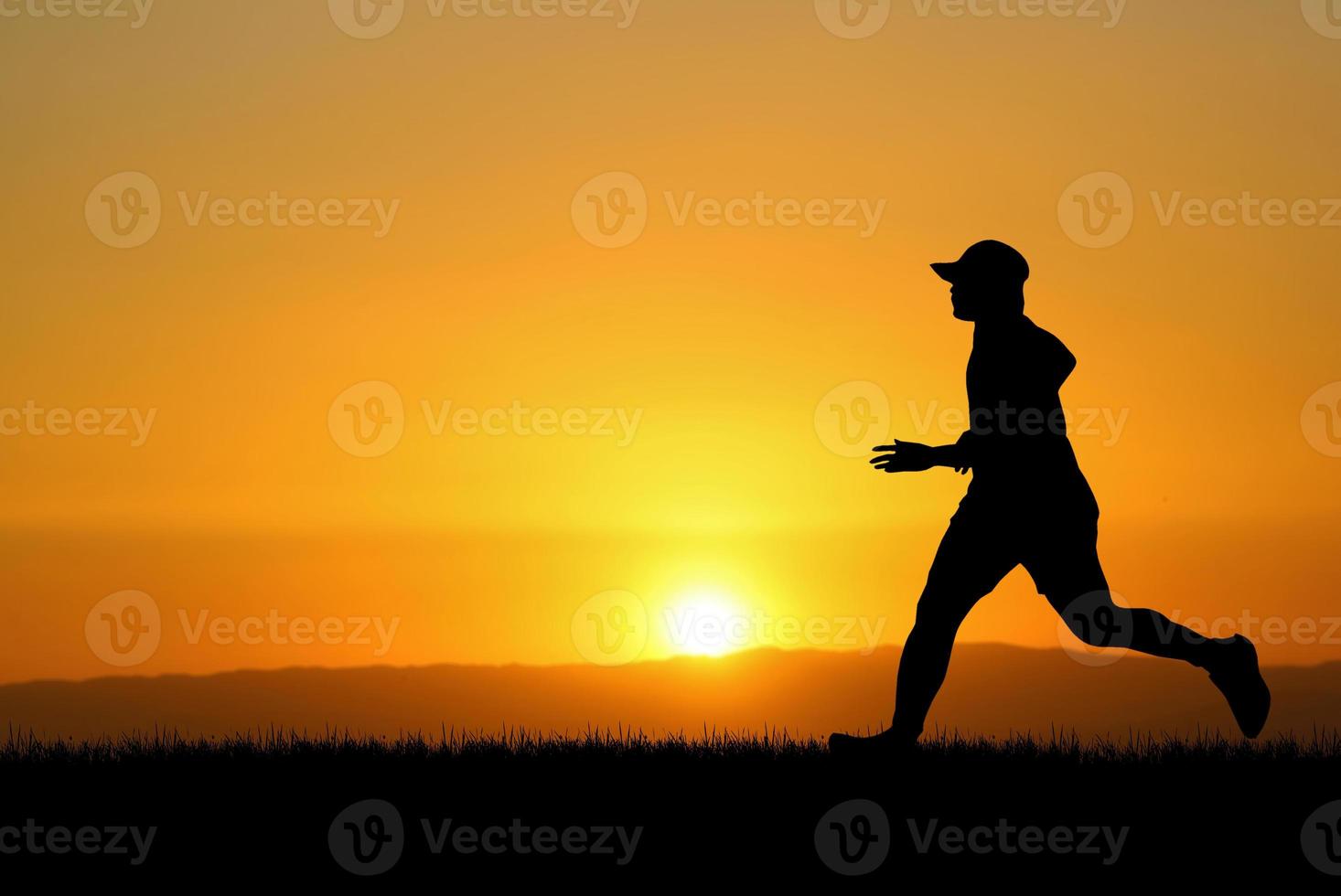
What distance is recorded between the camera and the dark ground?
728 cm

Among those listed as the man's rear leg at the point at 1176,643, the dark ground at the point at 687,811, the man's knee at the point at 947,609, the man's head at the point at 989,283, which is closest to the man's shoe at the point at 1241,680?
the man's rear leg at the point at 1176,643

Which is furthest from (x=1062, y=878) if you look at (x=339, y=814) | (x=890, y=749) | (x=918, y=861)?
(x=339, y=814)

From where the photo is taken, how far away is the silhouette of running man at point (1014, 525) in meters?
9.12

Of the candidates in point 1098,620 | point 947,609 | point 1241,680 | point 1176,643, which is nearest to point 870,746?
point 947,609

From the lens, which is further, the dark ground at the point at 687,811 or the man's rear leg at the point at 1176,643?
the man's rear leg at the point at 1176,643

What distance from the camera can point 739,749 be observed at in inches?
381

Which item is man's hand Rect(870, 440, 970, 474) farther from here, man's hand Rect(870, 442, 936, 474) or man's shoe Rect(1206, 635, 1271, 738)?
man's shoe Rect(1206, 635, 1271, 738)

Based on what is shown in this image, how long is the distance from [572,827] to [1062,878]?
238cm

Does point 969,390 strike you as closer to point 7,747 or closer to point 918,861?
point 918,861

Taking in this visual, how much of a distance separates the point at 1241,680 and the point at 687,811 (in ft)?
11.8

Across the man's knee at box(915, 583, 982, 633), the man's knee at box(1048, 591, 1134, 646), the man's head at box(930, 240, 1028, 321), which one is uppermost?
the man's head at box(930, 240, 1028, 321)

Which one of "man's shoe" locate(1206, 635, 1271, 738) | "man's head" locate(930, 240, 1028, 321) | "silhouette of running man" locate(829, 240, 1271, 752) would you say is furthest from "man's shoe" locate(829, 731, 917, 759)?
"man's head" locate(930, 240, 1028, 321)

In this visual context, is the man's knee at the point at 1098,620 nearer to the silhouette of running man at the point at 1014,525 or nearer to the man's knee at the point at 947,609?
the silhouette of running man at the point at 1014,525

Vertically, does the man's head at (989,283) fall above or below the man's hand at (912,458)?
above
